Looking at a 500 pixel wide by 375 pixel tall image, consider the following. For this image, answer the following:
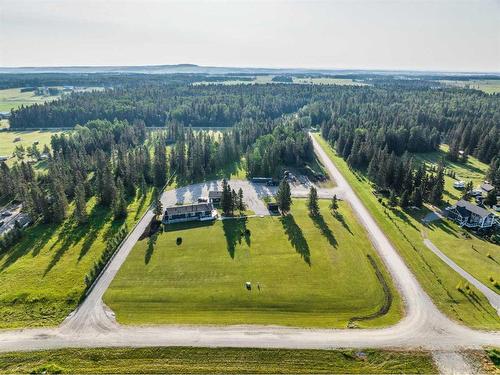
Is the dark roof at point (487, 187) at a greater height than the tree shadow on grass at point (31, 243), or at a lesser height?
greater

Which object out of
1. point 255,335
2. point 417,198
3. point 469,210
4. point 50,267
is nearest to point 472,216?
point 469,210

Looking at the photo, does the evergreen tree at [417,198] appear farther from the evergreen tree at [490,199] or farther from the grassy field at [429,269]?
the evergreen tree at [490,199]

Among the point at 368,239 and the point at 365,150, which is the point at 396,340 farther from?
the point at 365,150

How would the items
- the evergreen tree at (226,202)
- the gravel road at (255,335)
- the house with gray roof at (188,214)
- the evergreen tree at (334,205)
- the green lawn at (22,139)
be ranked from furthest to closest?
the green lawn at (22,139) < the evergreen tree at (334,205) < the evergreen tree at (226,202) < the house with gray roof at (188,214) < the gravel road at (255,335)

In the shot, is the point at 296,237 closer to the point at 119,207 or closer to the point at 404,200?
the point at 404,200

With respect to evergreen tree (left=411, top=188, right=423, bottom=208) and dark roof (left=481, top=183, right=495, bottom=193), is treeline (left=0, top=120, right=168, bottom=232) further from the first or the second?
dark roof (left=481, top=183, right=495, bottom=193)

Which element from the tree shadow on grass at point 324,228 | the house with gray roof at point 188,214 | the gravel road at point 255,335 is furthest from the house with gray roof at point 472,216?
the house with gray roof at point 188,214

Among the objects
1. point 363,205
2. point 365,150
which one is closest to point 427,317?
point 363,205
